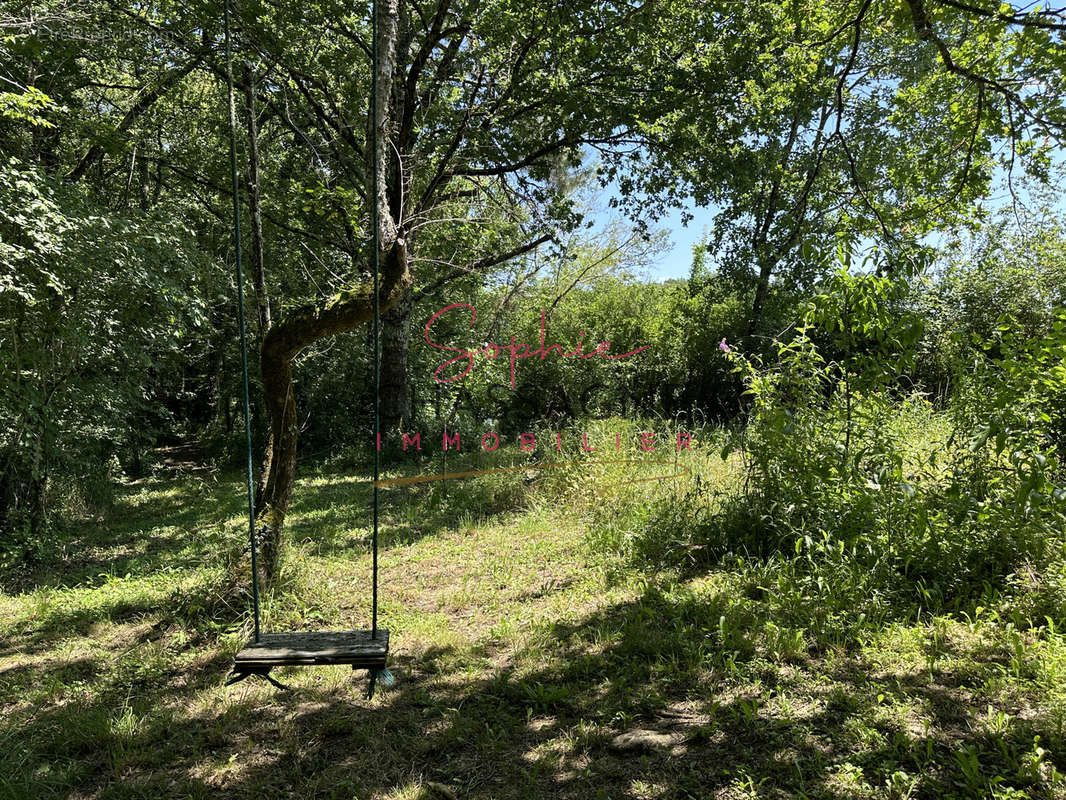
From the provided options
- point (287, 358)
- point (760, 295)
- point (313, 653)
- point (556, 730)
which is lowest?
point (556, 730)

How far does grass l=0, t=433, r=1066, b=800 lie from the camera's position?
244 cm

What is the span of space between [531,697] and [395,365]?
8.46m

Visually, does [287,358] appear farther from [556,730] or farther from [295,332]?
[556,730]

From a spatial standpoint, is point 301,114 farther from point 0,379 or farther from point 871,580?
point 871,580

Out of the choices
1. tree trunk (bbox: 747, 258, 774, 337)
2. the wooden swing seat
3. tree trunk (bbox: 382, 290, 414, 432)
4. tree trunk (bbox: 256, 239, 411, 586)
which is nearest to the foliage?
tree trunk (bbox: 256, 239, 411, 586)

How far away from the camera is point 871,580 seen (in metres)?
3.55

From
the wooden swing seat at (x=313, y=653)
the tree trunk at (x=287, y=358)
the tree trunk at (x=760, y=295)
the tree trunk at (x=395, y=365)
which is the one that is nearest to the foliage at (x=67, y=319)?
the tree trunk at (x=287, y=358)

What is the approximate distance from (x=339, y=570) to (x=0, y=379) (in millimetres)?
3796

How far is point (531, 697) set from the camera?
3.12 metres

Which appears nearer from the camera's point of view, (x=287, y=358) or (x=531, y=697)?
(x=531, y=697)

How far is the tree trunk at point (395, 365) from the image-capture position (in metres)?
10.6

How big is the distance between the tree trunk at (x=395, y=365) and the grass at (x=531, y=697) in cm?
616

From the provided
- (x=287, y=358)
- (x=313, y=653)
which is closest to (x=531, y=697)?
(x=313, y=653)

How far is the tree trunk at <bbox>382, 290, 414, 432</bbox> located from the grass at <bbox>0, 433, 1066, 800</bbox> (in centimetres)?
616
